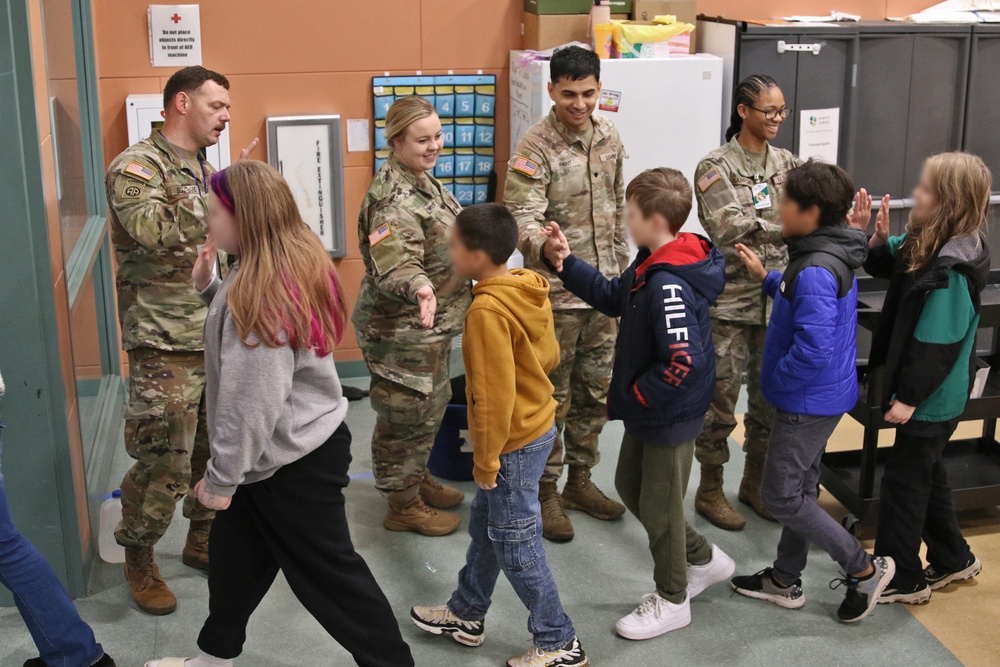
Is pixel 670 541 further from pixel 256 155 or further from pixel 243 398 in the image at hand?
pixel 256 155

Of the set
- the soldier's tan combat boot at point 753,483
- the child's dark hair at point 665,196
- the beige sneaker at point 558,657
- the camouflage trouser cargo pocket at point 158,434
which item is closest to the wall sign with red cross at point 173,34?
the camouflage trouser cargo pocket at point 158,434

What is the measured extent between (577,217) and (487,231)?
108 centimetres

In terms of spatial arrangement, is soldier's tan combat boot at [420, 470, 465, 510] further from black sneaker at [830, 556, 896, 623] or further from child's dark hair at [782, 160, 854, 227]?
child's dark hair at [782, 160, 854, 227]

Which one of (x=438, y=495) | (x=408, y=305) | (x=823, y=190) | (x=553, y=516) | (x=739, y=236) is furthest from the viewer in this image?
(x=438, y=495)

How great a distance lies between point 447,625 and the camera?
334cm

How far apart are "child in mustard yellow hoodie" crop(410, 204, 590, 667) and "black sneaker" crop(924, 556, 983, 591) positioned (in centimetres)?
131

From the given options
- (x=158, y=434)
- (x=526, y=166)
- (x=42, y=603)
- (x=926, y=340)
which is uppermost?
(x=526, y=166)

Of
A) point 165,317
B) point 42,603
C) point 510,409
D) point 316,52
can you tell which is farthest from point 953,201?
point 316,52

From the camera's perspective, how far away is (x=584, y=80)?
377 centimetres

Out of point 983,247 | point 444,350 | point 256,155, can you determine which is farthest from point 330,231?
point 983,247

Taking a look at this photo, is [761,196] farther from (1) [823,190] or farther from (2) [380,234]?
(2) [380,234]

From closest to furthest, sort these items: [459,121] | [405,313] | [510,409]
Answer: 1. [510,409]
2. [405,313]
3. [459,121]

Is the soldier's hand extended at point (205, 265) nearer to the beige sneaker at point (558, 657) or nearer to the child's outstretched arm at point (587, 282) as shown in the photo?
the child's outstretched arm at point (587, 282)

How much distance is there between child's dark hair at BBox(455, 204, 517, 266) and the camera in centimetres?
291
